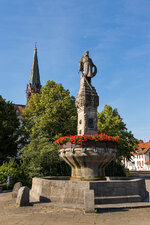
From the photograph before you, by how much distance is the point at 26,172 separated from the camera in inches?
773

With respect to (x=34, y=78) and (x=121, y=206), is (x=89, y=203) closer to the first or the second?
(x=121, y=206)

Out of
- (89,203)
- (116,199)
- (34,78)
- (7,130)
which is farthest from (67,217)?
(34,78)

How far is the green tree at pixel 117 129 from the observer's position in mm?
31312

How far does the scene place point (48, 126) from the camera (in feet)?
89.9

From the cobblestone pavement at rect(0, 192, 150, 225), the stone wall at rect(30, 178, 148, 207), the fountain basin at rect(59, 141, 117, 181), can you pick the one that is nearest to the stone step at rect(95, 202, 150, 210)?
the cobblestone pavement at rect(0, 192, 150, 225)

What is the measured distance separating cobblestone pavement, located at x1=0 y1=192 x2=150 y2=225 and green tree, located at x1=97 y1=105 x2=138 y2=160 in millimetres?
22597

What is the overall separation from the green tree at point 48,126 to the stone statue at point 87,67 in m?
8.77

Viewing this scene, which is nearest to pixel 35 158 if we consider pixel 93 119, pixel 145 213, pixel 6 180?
pixel 6 180

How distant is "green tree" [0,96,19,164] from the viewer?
29016mm

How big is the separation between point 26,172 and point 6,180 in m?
2.37

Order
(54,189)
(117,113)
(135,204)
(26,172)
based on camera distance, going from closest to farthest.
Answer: (135,204), (54,189), (26,172), (117,113)

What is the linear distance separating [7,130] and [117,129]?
17515 millimetres

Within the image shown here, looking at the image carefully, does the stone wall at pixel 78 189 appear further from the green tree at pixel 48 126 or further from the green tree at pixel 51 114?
the green tree at pixel 51 114

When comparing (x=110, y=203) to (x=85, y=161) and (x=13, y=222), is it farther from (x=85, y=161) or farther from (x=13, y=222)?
(x=13, y=222)
